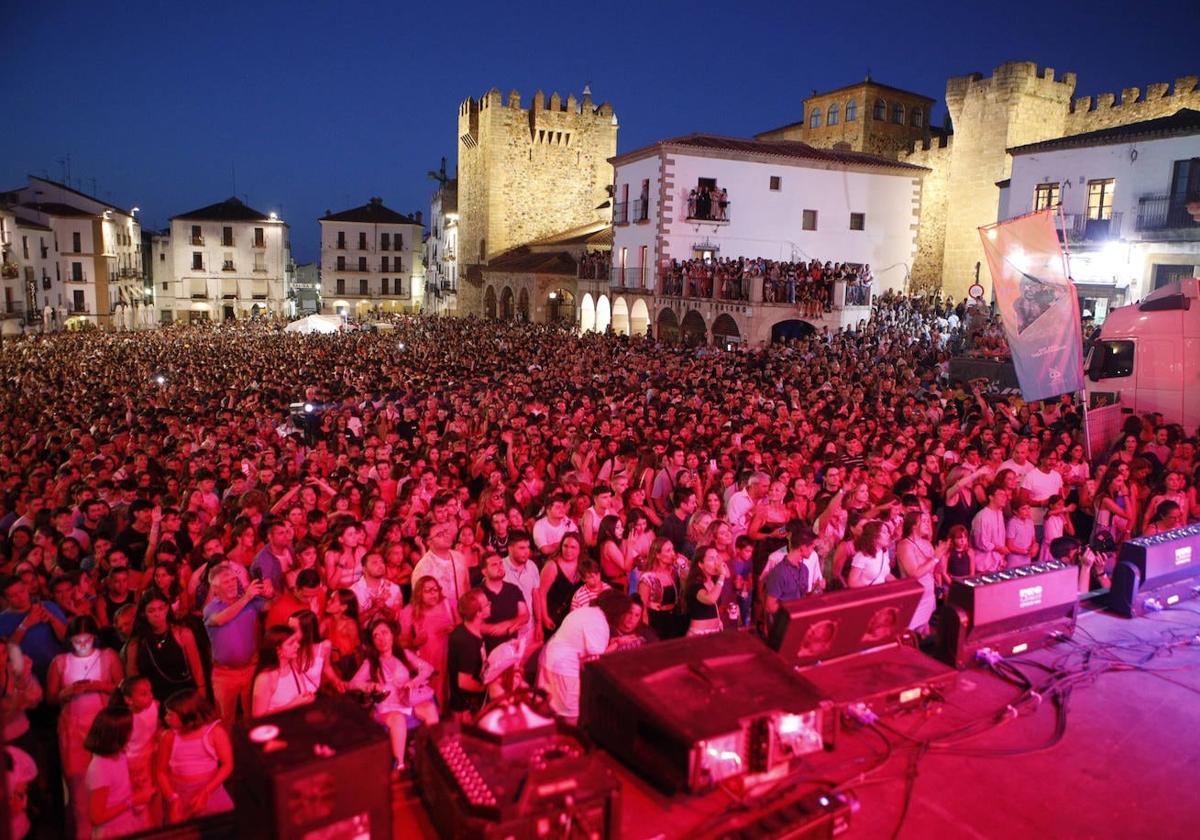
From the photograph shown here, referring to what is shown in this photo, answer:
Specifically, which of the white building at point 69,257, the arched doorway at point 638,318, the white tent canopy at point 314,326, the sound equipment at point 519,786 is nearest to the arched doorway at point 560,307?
the arched doorway at point 638,318

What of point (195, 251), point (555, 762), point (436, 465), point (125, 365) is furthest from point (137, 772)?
point (195, 251)

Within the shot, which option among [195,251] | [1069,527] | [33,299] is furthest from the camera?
[195,251]

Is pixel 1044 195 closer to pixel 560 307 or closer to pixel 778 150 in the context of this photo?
pixel 778 150

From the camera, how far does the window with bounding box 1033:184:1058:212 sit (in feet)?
85.5

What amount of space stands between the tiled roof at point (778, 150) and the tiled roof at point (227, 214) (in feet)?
134

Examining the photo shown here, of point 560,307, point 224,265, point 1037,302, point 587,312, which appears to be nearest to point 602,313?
point 587,312

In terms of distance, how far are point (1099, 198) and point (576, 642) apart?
26.0 metres

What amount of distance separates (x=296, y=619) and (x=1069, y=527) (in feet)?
21.6

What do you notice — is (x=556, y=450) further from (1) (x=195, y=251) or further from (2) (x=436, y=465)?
(1) (x=195, y=251)

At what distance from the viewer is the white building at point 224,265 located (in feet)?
194

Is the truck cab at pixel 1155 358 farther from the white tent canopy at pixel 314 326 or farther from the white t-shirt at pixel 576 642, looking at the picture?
the white tent canopy at pixel 314 326

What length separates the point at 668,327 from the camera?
30.4 metres

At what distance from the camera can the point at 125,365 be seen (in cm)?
2023

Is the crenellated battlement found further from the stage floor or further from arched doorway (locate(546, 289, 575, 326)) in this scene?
Answer: the stage floor
